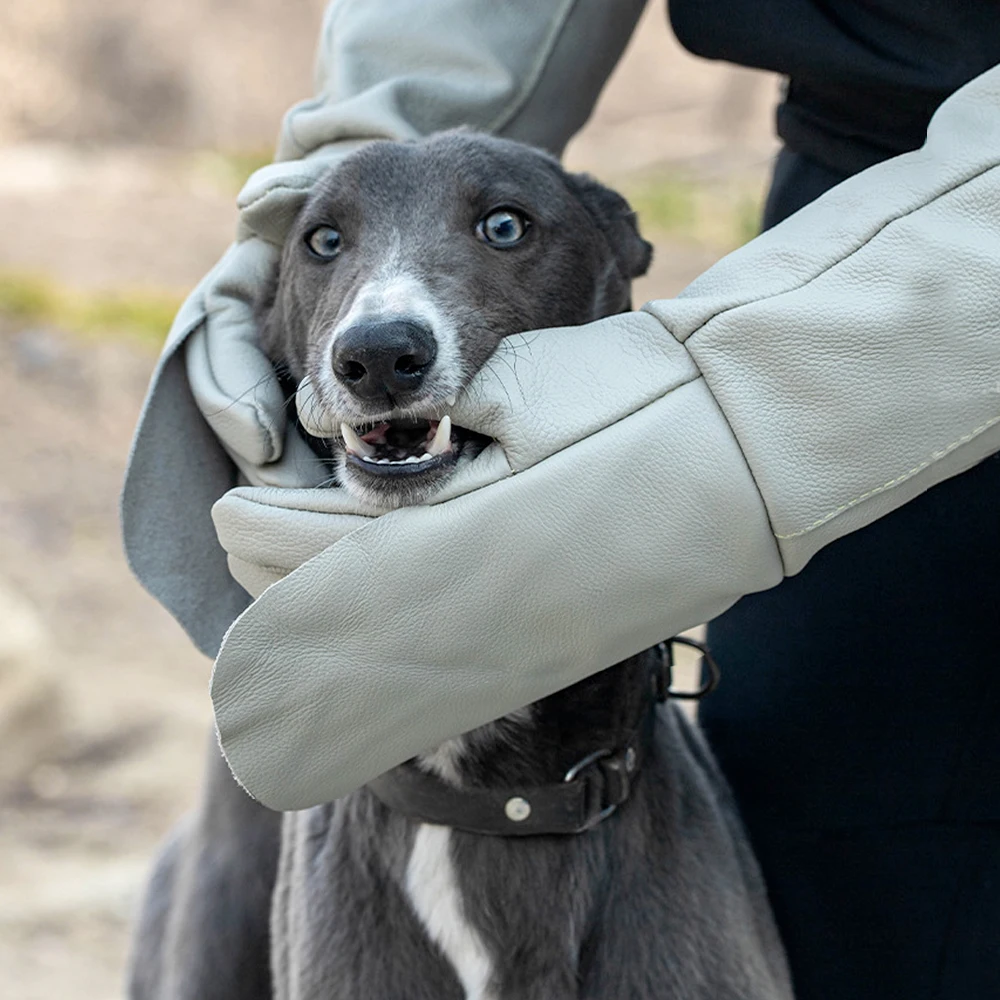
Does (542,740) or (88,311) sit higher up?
(542,740)

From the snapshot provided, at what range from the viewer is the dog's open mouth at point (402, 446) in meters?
1.54

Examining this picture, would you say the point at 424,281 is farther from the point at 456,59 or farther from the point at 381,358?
the point at 456,59

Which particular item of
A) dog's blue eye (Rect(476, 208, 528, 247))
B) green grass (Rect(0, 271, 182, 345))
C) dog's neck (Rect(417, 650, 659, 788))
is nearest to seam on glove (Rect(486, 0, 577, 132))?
dog's blue eye (Rect(476, 208, 528, 247))

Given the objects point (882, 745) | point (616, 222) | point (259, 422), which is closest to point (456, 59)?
point (616, 222)

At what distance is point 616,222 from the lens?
82.5 inches

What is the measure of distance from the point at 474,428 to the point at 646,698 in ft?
1.58

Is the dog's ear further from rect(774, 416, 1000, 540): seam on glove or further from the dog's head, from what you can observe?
rect(774, 416, 1000, 540): seam on glove

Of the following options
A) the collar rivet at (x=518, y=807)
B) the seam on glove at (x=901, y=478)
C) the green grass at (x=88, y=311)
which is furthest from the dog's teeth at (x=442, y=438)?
the green grass at (x=88, y=311)

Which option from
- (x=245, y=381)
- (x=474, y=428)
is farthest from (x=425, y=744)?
(x=245, y=381)

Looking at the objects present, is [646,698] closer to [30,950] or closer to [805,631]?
[805,631]

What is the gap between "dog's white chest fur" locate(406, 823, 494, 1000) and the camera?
1.76 m

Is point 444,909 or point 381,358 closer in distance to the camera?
point 381,358

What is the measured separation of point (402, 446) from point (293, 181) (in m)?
0.49

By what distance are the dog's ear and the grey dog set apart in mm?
100
